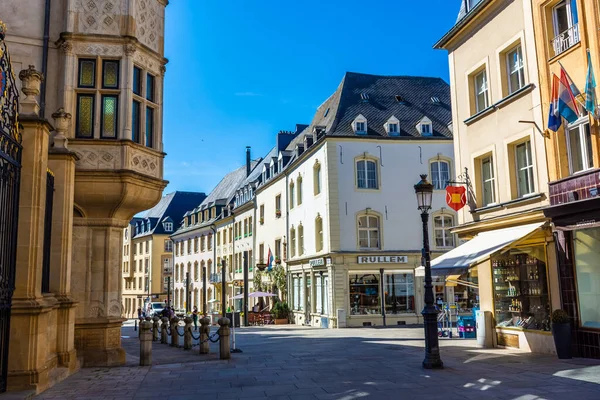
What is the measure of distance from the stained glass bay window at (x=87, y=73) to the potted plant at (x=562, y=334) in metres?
12.6

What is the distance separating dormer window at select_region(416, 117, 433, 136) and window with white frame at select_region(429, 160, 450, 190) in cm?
187

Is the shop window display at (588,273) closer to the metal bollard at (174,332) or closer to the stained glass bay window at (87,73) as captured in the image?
the stained glass bay window at (87,73)

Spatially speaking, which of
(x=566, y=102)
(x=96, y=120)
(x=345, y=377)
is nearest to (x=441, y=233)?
(x=566, y=102)

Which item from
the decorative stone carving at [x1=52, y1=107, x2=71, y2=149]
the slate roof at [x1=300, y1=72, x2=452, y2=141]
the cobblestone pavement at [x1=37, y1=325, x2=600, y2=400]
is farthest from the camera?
the slate roof at [x1=300, y1=72, x2=452, y2=141]

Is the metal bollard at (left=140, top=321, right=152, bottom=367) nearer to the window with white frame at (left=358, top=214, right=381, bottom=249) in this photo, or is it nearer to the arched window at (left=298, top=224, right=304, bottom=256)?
the window with white frame at (left=358, top=214, right=381, bottom=249)

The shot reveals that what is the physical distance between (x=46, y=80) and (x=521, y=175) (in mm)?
12824

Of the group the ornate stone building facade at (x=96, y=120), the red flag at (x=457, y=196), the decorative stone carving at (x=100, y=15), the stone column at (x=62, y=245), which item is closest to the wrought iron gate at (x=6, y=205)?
the stone column at (x=62, y=245)

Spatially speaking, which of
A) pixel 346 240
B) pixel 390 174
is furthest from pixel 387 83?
pixel 346 240

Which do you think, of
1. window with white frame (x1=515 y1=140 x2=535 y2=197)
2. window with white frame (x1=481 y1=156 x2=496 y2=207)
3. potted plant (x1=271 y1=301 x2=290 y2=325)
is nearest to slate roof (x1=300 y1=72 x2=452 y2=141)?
potted plant (x1=271 y1=301 x2=290 y2=325)

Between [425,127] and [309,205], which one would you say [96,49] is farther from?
[425,127]

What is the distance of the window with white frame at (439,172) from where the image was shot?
111 feet

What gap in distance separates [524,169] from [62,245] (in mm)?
12006

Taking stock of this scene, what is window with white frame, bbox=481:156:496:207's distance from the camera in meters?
17.4

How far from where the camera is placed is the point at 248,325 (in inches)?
1437
